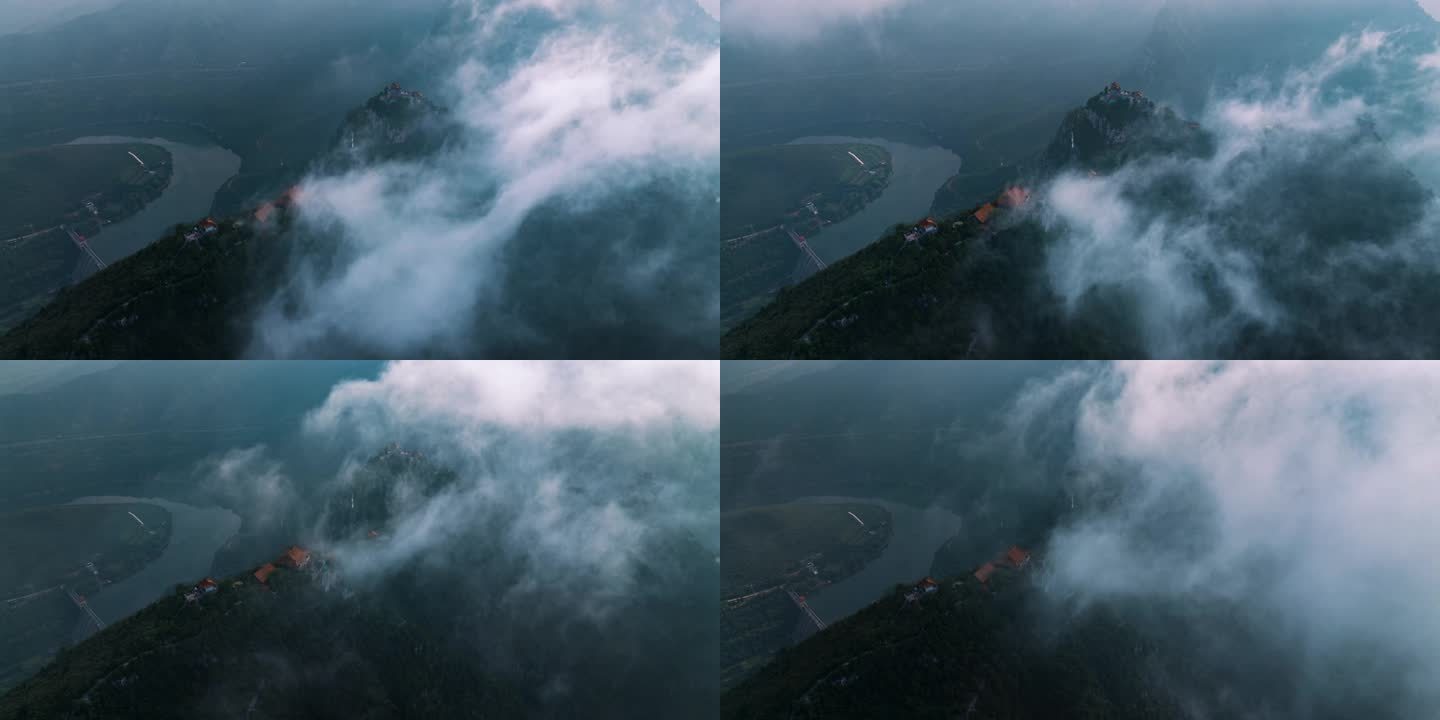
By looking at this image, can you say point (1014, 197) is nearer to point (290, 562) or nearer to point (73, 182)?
point (290, 562)

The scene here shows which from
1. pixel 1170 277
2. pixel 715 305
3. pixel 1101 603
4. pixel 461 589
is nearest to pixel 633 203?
pixel 715 305

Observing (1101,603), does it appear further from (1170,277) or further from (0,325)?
(0,325)

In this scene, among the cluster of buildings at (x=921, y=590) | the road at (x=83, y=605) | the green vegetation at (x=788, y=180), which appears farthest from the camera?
the green vegetation at (x=788, y=180)

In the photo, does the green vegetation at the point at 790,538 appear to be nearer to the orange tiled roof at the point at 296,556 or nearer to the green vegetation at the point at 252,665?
the green vegetation at the point at 252,665

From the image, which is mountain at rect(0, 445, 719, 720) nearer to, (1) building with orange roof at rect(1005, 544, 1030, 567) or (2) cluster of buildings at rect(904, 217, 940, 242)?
(1) building with orange roof at rect(1005, 544, 1030, 567)

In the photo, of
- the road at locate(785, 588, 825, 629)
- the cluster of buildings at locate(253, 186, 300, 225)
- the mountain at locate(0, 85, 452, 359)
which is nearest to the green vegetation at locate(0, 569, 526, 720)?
the mountain at locate(0, 85, 452, 359)

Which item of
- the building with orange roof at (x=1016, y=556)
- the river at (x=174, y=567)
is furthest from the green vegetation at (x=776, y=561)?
the river at (x=174, y=567)
